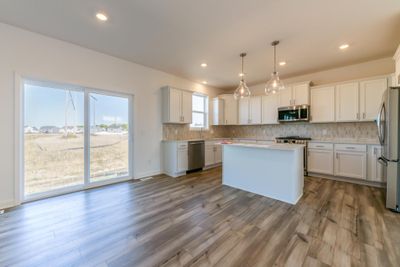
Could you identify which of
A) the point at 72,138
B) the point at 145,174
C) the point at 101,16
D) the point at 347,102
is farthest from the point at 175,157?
the point at 347,102

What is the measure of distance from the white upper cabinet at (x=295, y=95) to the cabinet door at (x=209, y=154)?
8.27 feet

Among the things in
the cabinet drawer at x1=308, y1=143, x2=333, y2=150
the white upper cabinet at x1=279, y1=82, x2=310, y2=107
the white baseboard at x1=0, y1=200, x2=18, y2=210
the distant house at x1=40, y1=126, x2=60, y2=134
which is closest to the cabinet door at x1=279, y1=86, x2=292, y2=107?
the white upper cabinet at x1=279, y1=82, x2=310, y2=107

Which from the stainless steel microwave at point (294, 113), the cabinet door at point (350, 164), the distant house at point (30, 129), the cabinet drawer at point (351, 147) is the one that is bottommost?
the cabinet door at point (350, 164)

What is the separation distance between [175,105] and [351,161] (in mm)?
4542

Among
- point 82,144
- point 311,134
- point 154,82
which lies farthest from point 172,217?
point 311,134

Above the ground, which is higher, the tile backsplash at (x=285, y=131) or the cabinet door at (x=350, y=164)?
the tile backsplash at (x=285, y=131)

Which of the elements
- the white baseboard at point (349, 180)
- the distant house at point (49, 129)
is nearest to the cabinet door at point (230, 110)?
the white baseboard at point (349, 180)

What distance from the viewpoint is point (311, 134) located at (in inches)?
197

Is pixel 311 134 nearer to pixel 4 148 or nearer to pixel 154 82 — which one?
pixel 154 82

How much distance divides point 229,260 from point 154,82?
4.32 metres

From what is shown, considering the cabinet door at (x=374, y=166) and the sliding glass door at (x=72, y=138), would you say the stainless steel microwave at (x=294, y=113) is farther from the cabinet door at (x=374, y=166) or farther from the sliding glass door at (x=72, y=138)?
the sliding glass door at (x=72, y=138)

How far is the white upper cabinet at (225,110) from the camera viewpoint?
6.31 m

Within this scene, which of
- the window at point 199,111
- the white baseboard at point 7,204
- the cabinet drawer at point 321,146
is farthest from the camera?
the window at point 199,111

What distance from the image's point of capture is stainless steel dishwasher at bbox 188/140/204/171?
491 cm
